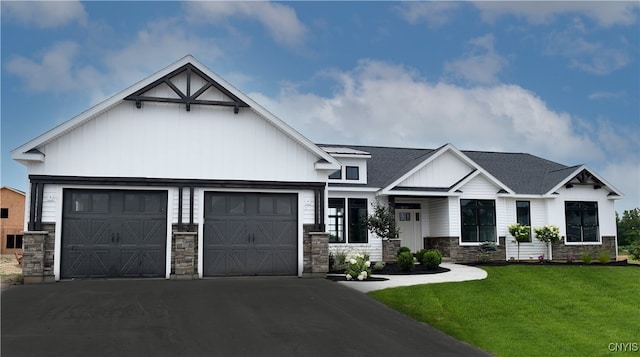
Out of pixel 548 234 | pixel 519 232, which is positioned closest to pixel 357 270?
pixel 519 232

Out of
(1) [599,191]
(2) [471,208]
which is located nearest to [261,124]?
(2) [471,208]

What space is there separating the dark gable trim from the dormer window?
5.95m

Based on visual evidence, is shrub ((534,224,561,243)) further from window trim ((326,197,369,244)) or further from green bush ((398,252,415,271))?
green bush ((398,252,415,271))

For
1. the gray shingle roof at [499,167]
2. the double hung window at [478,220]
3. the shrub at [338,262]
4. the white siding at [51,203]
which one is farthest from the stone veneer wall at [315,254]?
the double hung window at [478,220]

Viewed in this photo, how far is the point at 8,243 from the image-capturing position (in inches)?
1631

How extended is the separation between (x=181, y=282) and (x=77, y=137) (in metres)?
5.31

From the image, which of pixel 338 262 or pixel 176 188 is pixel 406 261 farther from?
pixel 176 188

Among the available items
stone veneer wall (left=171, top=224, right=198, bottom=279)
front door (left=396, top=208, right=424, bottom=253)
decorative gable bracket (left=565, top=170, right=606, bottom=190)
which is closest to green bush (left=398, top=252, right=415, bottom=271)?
front door (left=396, top=208, right=424, bottom=253)

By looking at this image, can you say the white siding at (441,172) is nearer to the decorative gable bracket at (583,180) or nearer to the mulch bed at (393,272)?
the mulch bed at (393,272)

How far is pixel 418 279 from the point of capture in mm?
17594

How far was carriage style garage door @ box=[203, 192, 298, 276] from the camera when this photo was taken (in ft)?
57.5

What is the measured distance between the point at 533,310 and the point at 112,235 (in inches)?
459

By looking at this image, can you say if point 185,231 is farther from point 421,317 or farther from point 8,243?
point 8,243

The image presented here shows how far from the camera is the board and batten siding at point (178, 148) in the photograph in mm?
16766
